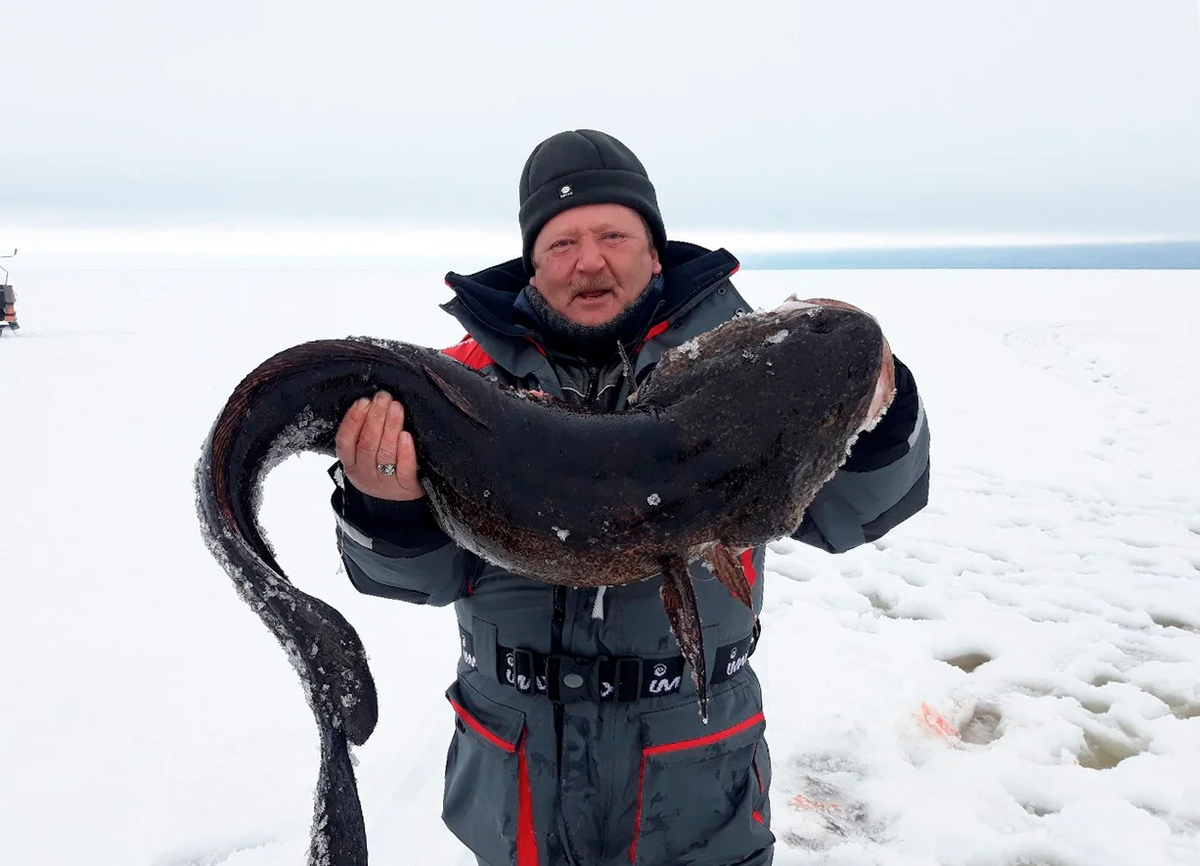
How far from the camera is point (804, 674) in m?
4.69

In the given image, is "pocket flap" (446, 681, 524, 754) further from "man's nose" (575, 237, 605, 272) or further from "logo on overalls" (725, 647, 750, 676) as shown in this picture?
"man's nose" (575, 237, 605, 272)

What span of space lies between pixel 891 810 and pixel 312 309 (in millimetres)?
33403

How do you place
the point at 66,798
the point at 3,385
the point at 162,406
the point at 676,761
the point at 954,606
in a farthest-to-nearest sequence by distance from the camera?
the point at 3,385
the point at 162,406
the point at 954,606
the point at 66,798
the point at 676,761

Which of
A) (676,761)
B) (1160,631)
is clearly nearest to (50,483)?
(676,761)

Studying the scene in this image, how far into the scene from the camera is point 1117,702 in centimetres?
438

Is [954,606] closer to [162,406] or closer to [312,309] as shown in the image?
[162,406]

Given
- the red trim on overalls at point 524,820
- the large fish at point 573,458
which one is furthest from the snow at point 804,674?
the large fish at point 573,458

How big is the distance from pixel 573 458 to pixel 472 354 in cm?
98

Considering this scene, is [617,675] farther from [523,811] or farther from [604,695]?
[523,811]

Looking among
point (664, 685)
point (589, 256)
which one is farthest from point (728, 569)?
point (589, 256)

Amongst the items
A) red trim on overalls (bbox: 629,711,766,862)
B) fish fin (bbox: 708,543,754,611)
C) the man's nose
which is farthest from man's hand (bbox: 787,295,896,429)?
red trim on overalls (bbox: 629,711,766,862)

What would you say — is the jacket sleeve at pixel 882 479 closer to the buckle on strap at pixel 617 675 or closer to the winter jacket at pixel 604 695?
the winter jacket at pixel 604 695

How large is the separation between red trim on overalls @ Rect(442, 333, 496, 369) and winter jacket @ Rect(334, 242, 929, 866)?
67cm

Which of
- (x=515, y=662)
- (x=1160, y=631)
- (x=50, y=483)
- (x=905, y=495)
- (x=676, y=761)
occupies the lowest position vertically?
(x=1160, y=631)
